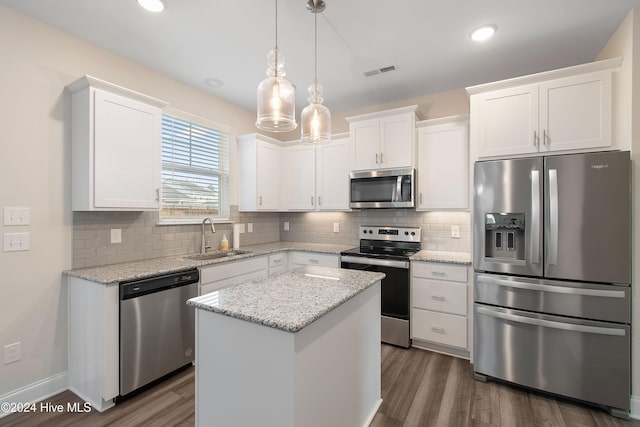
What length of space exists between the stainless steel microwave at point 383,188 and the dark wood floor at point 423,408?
169 cm

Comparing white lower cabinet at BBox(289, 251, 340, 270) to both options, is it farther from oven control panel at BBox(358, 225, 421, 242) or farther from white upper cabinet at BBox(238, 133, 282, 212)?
white upper cabinet at BBox(238, 133, 282, 212)

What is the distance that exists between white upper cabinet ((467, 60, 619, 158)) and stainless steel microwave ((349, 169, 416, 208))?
0.81 metres

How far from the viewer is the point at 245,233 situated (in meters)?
3.92

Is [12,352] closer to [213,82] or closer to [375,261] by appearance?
[213,82]

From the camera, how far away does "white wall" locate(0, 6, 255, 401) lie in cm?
200

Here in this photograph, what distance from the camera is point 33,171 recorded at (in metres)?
2.11

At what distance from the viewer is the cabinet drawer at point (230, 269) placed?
2.66m

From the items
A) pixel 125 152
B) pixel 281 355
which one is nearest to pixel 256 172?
pixel 125 152

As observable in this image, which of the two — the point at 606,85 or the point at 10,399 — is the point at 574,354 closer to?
the point at 606,85

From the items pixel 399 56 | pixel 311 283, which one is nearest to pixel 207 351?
pixel 311 283

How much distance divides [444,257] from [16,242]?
11.4 feet

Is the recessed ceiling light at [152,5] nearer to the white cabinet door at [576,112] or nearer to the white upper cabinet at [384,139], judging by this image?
the white upper cabinet at [384,139]

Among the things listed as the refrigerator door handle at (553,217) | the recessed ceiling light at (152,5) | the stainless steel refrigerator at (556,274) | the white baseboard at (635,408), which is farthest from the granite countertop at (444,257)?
the recessed ceiling light at (152,5)

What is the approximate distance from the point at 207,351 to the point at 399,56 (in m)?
2.70
